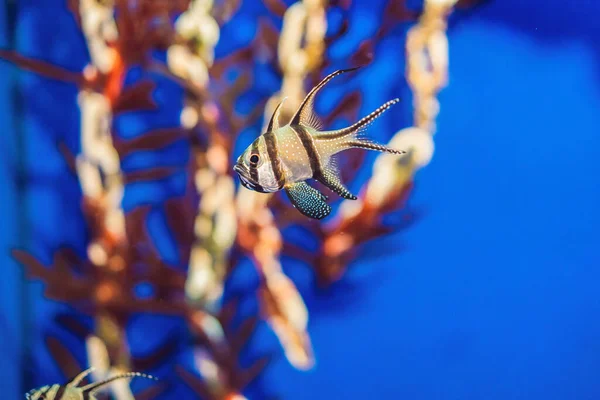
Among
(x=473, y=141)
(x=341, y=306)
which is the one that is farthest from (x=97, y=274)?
(x=473, y=141)

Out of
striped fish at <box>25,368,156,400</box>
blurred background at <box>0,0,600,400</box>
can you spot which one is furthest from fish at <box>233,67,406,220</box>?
blurred background at <box>0,0,600,400</box>

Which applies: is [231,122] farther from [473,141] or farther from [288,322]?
[473,141]

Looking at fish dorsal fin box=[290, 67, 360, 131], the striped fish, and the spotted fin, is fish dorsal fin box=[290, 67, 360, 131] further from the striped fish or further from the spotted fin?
the striped fish

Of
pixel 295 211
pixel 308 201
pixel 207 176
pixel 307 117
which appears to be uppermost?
pixel 207 176

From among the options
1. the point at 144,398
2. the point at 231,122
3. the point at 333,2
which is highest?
the point at 333,2

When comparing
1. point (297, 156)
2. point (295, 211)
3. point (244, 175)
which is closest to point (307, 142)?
point (297, 156)

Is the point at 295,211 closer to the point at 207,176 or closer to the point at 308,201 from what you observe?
the point at 207,176
